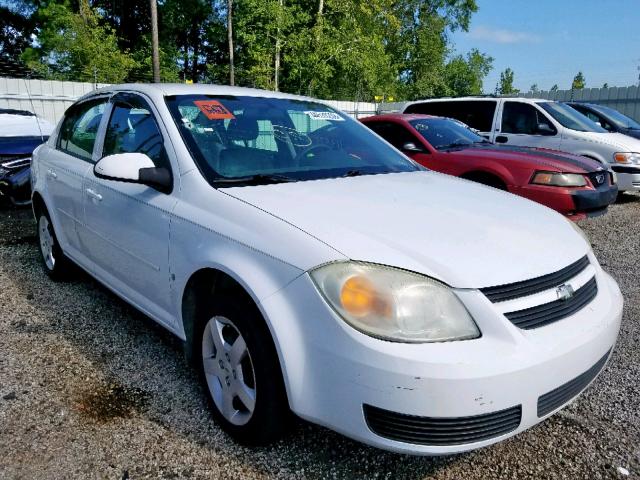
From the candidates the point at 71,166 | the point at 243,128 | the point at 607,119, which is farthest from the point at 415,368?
the point at 607,119

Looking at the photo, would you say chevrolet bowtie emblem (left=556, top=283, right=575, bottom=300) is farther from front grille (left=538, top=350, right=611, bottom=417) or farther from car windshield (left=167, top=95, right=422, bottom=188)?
car windshield (left=167, top=95, right=422, bottom=188)

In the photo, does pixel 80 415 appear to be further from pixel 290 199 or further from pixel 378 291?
pixel 378 291

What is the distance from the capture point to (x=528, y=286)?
1781mm

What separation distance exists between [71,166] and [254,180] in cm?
182

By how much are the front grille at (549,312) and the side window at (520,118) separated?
6.91 m

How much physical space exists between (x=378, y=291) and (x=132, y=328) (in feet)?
7.38

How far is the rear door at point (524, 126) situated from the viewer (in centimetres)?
815

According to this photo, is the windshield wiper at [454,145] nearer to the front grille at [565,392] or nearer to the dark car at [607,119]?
the front grille at [565,392]

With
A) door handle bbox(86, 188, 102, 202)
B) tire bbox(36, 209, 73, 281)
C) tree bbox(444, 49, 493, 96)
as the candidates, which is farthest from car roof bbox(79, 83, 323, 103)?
tree bbox(444, 49, 493, 96)

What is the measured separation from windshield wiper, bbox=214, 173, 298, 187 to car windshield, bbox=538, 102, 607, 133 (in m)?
7.16

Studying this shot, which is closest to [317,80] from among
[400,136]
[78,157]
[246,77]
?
[246,77]

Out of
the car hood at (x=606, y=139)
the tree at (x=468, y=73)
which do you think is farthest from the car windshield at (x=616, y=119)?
the tree at (x=468, y=73)

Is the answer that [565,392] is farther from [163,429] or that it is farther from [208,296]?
[163,429]

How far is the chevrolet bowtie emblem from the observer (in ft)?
6.09
